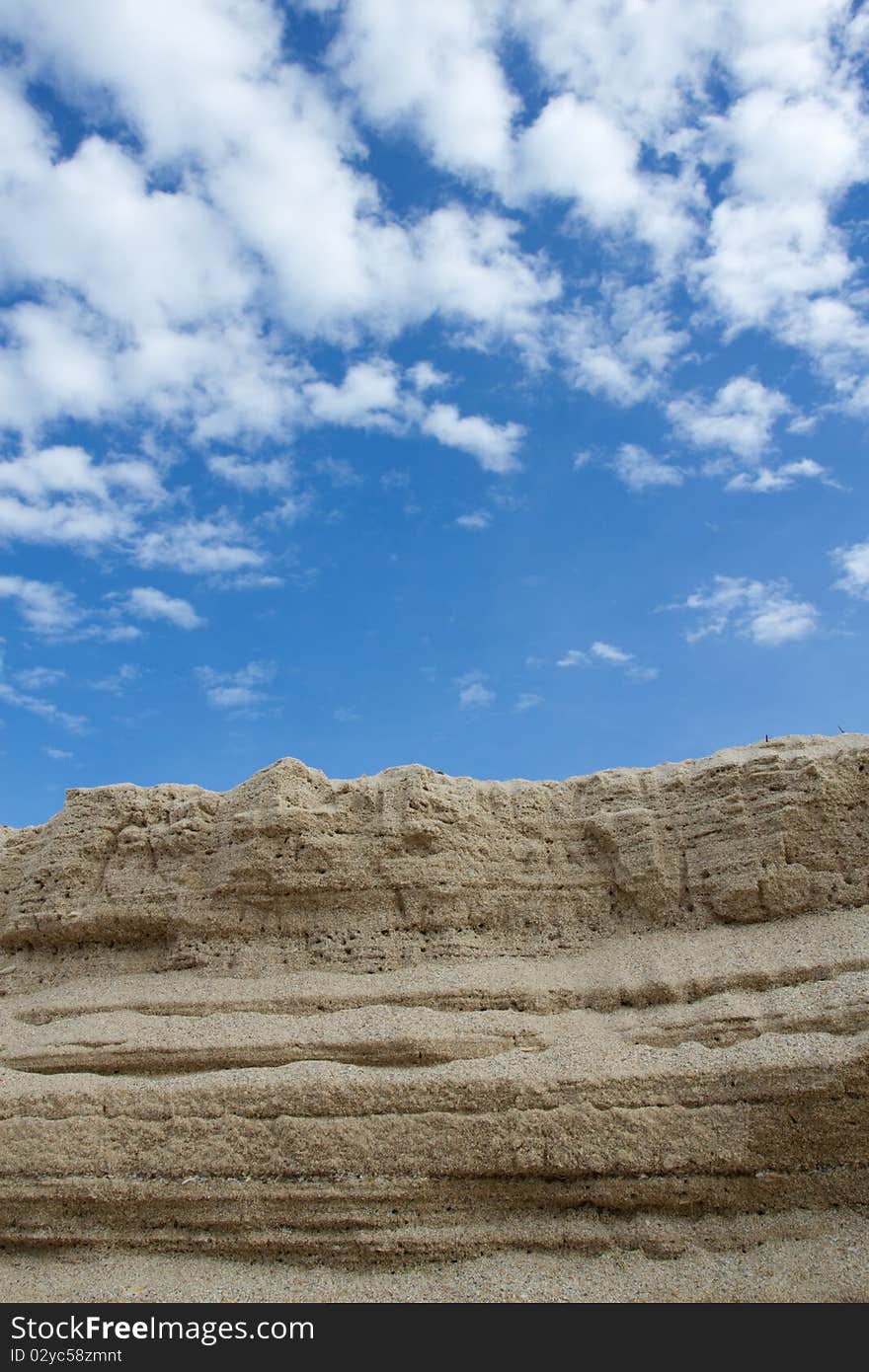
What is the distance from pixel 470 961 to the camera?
10.8 metres

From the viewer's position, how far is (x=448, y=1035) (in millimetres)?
9297

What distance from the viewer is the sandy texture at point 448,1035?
8.00 metres

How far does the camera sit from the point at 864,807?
10.6 metres

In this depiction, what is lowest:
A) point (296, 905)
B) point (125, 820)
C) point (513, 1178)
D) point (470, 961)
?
point (513, 1178)

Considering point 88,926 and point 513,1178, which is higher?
point 88,926

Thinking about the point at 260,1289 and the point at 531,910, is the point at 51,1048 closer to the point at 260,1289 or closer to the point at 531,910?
the point at 260,1289

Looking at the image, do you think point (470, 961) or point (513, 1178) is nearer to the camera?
point (513, 1178)

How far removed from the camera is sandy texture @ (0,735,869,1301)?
8.00 m

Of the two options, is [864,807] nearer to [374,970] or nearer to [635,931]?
[635,931]

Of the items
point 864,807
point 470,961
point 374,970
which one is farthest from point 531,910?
point 864,807
